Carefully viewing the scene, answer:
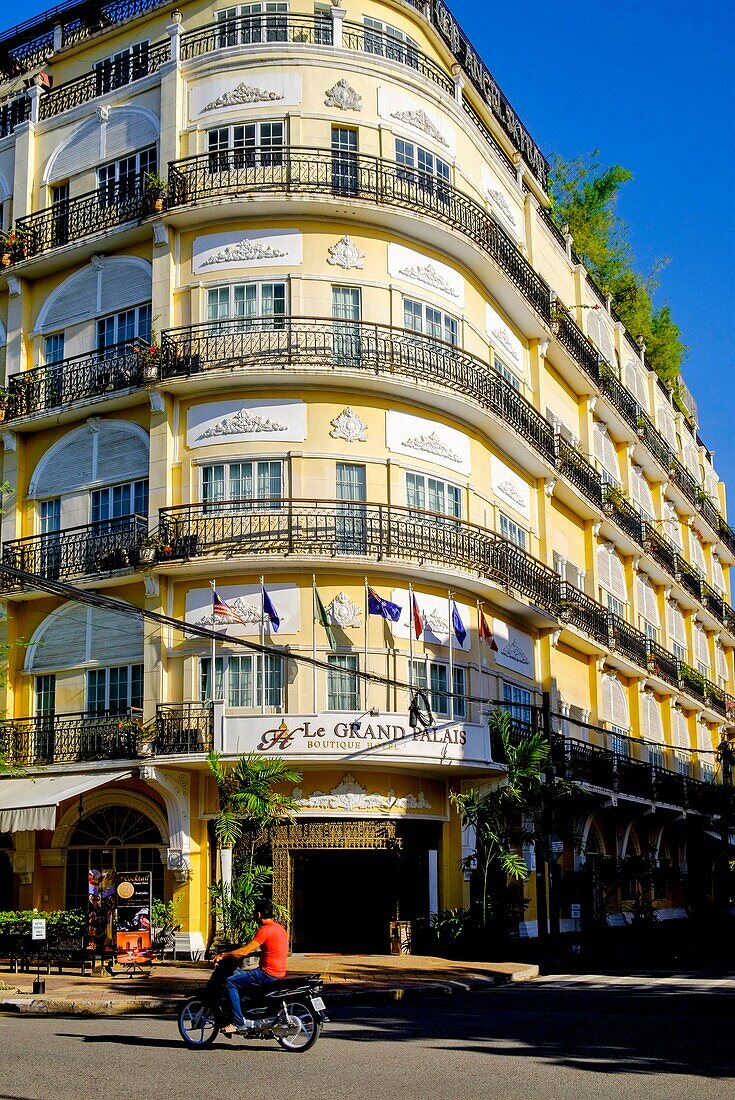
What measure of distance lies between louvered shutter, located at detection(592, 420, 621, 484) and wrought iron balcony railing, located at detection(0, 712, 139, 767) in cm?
2192

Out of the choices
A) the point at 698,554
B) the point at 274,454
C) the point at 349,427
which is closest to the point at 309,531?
the point at 274,454

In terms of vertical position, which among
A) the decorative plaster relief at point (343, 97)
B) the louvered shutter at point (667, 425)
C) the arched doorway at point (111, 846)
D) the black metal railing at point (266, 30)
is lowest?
the arched doorway at point (111, 846)

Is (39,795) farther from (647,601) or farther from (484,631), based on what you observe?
(647,601)

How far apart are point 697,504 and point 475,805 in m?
34.5

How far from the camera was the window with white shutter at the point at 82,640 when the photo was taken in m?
30.3

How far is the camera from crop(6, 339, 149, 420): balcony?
103ft

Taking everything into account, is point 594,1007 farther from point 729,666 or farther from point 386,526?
point 729,666

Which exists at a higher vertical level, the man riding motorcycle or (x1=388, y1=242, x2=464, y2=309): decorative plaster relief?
(x1=388, y1=242, x2=464, y2=309): decorative plaster relief

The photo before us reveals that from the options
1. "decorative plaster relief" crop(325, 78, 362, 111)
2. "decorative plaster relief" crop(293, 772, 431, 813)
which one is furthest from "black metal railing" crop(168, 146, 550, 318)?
"decorative plaster relief" crop(293, 772, 431, 813)

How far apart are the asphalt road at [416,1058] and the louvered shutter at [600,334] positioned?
100.0 feet

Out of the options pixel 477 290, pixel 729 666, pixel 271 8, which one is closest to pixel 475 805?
pixel 477 290

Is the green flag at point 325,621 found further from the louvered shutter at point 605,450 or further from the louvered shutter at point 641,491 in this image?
the louvered shutter at point 641,491

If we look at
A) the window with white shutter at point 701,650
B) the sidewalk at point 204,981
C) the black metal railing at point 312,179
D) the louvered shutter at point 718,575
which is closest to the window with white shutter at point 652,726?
the window with white shutter at point 701,650

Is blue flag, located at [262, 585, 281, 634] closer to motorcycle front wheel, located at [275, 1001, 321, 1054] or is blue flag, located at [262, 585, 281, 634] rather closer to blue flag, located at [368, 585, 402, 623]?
blue flag, located at [368, 585, 402, 623]
